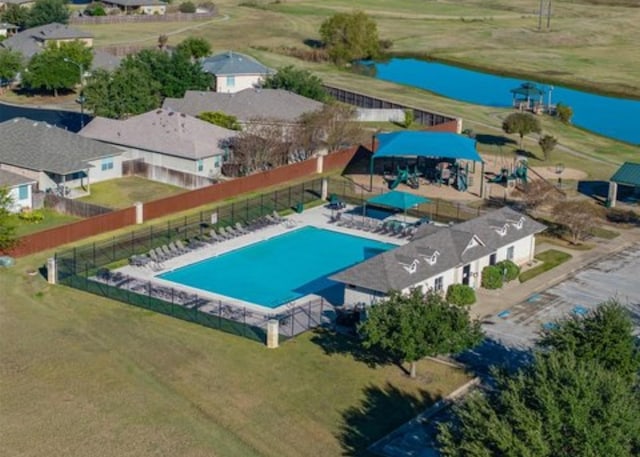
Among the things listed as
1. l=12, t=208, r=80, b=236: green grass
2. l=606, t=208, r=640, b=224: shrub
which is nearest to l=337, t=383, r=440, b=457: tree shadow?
l=12, t=208, r=80, b=236: green grass

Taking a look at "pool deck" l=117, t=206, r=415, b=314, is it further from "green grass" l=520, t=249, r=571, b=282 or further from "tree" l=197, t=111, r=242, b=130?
"tree" l=197, t=111, r=242, b=130

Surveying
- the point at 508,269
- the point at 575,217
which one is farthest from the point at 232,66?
the point at 508,269

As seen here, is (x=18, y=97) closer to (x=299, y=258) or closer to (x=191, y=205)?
(x=191, y=205)

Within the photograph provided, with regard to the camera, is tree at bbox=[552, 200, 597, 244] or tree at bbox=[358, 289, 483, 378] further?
tree at bbox=[552, 200, 597, 244]

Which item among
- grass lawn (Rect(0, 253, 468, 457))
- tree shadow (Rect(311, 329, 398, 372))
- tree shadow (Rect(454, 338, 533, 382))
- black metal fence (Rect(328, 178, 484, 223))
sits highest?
black metal fence (Rect(328, 178, 484, 223))

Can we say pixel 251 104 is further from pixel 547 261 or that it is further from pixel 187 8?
pixel 187 8

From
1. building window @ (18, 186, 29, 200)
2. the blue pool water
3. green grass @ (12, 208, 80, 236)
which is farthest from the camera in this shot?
building window @ (18, 186, 29, 200)

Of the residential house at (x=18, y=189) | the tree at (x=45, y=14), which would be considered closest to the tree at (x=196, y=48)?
the tree at (x=45, y=14)
